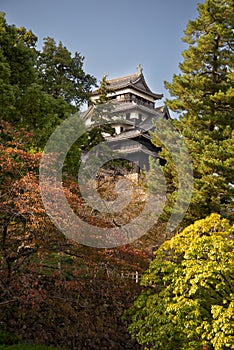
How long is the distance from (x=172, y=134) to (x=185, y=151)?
977 millimetres

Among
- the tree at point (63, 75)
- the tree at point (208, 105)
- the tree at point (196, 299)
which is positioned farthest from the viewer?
the tree at point (63, 75)

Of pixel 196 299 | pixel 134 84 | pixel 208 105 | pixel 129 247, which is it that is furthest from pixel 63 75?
pixel 134 84

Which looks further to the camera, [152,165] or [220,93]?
[152,165]

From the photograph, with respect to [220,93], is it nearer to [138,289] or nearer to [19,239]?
[138,289]

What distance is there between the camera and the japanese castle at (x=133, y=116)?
80.7 feet

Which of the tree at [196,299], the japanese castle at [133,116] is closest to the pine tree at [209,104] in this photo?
the tree at [196,299]

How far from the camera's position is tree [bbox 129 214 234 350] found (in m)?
6.88

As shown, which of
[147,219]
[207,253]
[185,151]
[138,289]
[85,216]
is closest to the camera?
[207,253]

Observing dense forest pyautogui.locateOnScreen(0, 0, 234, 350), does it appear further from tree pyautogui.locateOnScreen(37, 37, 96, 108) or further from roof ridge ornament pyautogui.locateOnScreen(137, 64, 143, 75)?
roof ridge ornament pyautogui.locateOnScreen(137, 64, 143, 75)

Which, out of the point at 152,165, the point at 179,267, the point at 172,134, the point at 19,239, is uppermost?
the point at 172,134

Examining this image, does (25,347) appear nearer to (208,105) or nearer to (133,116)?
(208,105)

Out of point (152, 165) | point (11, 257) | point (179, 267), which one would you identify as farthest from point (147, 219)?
point (11, 257)

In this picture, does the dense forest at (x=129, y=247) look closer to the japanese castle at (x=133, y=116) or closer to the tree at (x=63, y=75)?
the tree at (x=63, y=75)

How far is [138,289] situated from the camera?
891 cm
